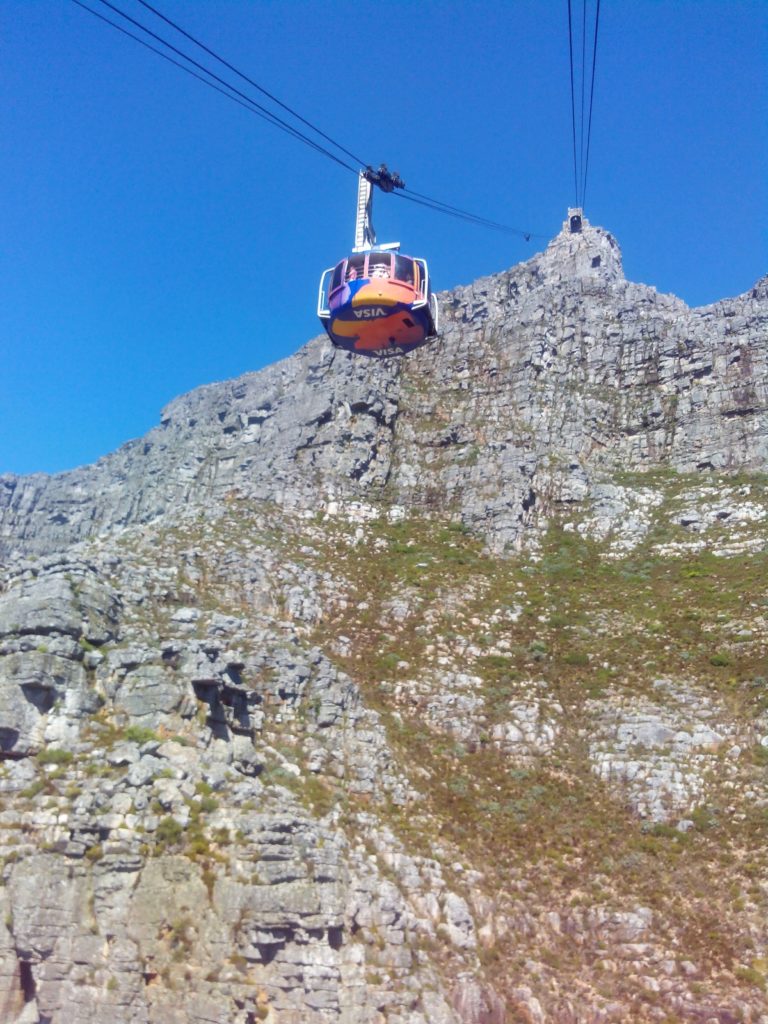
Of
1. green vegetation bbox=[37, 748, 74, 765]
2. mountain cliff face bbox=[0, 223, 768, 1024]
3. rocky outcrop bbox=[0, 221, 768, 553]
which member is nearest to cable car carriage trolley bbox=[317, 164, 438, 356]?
mountain cliff face bbox=[0, 223, 768, 1024]

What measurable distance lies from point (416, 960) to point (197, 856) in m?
6.99

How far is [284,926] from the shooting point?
23.3m

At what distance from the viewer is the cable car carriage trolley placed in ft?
79.5

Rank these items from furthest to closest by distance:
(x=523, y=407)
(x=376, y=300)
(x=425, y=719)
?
(x=523, y=407) → (x=425, y=719) → (x=376, y=300)

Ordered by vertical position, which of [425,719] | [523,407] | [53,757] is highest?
[523,407]

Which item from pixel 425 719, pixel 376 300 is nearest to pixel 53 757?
pixel 425 719

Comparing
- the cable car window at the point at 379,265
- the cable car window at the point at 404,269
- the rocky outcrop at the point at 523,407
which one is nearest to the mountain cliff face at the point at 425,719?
the rocky outcrop at the point at 523,407

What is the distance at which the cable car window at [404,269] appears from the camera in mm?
24422

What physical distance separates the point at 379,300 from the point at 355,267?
150 cm

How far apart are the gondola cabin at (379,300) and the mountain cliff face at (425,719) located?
12.3 m

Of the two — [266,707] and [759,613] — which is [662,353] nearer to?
[759,613]

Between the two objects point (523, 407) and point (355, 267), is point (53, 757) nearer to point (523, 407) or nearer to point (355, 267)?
point (355, 267)

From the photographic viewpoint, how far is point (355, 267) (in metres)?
24.9

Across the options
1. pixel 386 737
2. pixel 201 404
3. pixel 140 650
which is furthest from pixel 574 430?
pixel 201 404
